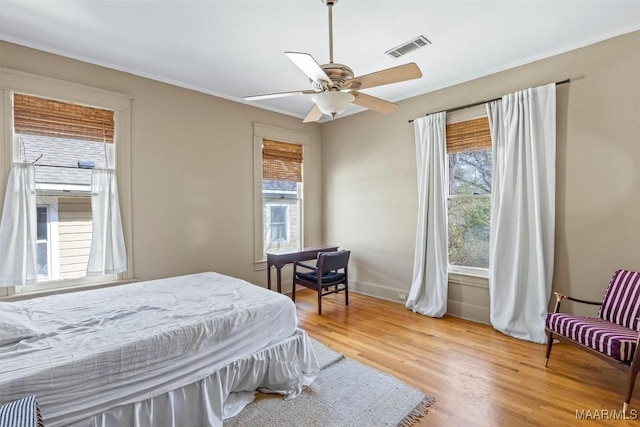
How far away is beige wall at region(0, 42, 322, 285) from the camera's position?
327 cm

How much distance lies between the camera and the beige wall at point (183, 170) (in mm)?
3271

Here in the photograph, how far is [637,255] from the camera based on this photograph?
264 centimetres

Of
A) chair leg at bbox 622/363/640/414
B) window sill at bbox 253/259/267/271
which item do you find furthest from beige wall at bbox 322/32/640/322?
window sill at bbox 253/259/267/271

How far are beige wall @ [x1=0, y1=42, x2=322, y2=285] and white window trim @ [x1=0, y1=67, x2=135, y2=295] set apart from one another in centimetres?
6

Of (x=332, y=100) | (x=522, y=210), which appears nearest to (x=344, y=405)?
(x=332, y=100)

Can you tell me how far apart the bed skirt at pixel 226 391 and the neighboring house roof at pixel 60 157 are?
2.44 m

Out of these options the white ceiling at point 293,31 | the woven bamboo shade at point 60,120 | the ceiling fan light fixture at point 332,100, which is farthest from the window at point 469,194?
the woven bamboo shade at point 60,120

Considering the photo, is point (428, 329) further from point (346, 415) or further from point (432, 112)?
point (432, 112)

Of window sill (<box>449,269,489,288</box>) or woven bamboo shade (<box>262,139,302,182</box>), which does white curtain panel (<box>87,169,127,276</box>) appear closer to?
woven bamboo shade (<box>262,139,302,182</box>)

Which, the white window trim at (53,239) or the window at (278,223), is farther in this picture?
the window at (278,223)

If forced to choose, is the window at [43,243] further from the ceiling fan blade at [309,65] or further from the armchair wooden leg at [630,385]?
the armchair wooden leg at [630,385]

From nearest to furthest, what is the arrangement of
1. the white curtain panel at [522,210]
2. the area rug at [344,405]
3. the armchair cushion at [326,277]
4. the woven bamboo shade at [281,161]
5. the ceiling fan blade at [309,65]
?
the ceiling fan blade at [309,65]
the area rug at [344,405]
the white curtain panel at [522,210]
the armchair cushion at [326,277]
the woven bamboo shade at [281,161]

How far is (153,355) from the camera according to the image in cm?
167

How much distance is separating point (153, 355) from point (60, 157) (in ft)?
7.96
